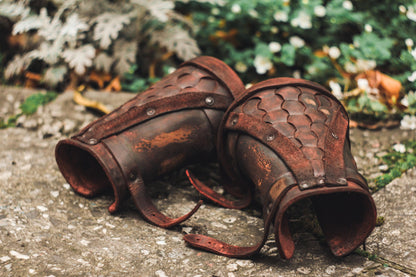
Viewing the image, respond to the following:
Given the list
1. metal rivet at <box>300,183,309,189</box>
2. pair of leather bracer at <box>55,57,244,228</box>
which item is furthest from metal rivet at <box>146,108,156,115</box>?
metal rivet at <box>300,183,309,189</box>

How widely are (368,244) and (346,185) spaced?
422mm

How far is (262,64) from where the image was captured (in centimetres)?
320

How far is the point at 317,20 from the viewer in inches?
138

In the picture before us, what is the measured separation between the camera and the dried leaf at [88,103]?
2.96m

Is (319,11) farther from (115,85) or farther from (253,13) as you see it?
(115,85)

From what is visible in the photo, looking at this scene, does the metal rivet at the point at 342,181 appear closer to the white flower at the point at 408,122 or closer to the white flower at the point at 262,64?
the white flower at the point at 408,122

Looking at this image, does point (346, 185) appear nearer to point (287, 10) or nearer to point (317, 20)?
point (287, 10)

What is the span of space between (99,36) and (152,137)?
1.34 meters

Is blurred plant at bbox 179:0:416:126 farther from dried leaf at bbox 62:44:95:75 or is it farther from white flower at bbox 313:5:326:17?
dried leaf at bbox 62:44:95:75

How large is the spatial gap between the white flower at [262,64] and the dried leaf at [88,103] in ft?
3.66

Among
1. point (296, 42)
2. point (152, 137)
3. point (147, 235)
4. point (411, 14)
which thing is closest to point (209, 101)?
point (152, 137)

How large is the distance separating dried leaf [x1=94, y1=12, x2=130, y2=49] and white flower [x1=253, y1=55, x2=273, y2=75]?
0.97 m

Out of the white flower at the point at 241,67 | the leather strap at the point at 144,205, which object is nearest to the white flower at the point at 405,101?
the white flower at the point at 241,67

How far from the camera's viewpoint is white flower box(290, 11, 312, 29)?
3.20 m
